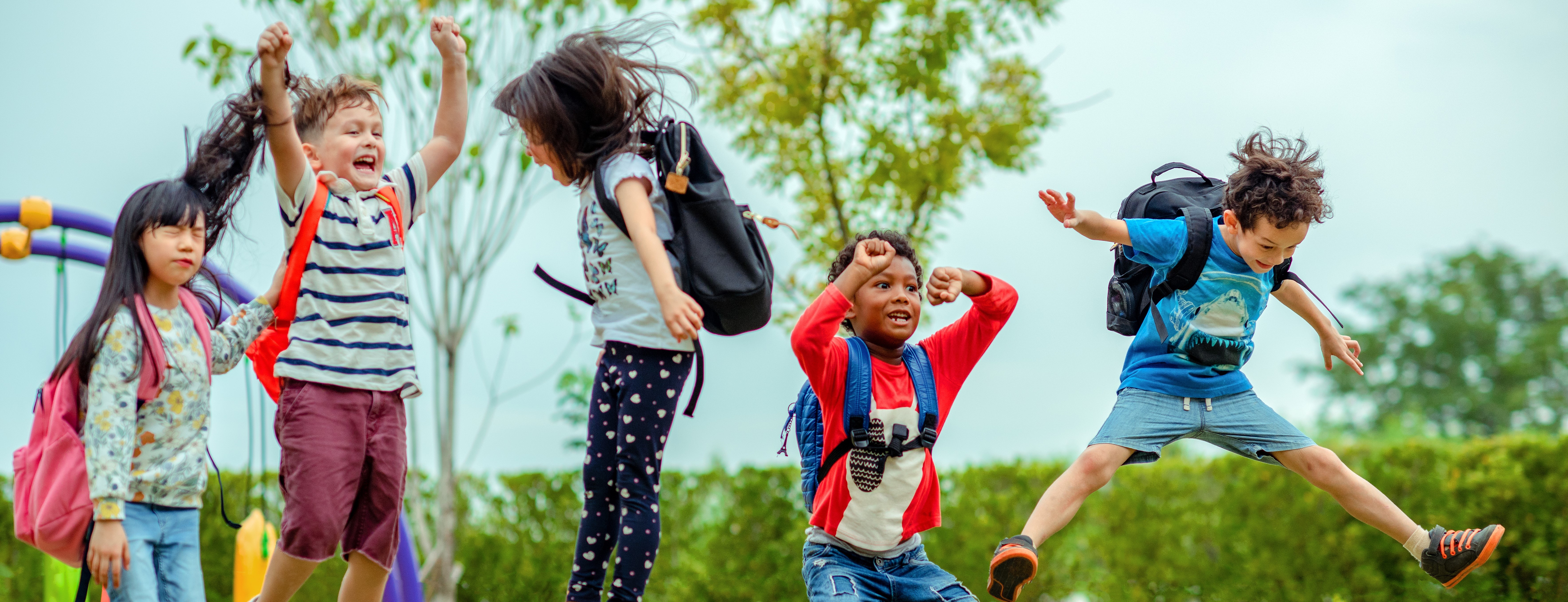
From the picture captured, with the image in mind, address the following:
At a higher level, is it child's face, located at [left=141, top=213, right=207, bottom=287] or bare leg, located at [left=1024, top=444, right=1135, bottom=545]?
child's face, located at [left=141, top=213, right=207, bottom=287]

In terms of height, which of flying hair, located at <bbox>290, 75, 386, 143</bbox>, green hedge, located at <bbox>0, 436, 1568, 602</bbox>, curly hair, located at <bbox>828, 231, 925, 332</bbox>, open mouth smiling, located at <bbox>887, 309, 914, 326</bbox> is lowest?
green hedge, located at <bbox>0, 436, 1568, 602</bbox>

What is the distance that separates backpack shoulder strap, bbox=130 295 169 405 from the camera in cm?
260

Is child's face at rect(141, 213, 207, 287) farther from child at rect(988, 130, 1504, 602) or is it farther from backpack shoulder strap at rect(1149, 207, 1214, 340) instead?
backpack shoulder strap at rect(1149, 207, 1214, 340)

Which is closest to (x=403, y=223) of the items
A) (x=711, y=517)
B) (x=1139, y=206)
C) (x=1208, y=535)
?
(x=1139, y=206)

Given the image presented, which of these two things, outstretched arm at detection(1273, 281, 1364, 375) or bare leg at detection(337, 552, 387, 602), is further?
outstretched arm at detection(1273, 281, 1364, 375)

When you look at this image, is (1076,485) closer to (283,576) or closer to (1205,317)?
(1205,317)

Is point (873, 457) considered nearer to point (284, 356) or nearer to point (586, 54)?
point (586, 54)

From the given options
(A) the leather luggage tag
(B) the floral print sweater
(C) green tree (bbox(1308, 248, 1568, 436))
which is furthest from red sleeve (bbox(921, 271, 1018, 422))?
(C) green tree (bbox(1308, 248, 1568, 436))

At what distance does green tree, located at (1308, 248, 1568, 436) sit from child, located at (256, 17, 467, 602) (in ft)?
82.2

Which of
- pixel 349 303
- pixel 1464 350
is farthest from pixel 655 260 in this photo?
pixel 1464 350

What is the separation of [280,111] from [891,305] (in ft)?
5.37

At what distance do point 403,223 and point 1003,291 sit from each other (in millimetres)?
1731

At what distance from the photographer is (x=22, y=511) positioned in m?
2.67

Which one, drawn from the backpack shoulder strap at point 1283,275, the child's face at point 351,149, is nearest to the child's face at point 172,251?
the child's face at point 351,149
